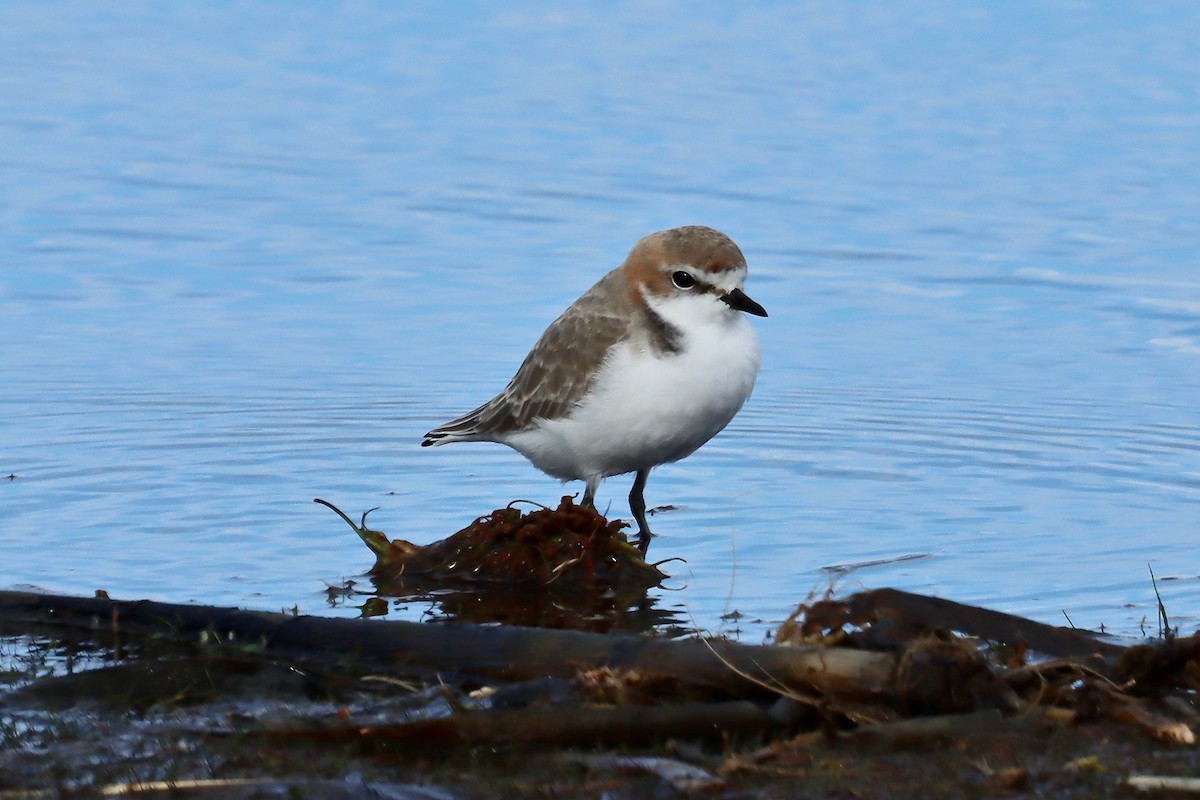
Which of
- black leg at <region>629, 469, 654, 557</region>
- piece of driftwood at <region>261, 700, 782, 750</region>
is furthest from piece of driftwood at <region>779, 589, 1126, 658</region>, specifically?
black leg at <region>629, 469, 654, 557</region>

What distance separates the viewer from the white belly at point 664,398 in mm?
7863

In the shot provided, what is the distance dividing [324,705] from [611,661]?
878mm

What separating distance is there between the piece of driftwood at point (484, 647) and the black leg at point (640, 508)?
8.66 ft

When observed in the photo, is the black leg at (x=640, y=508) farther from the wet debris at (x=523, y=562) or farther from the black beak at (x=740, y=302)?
the black beak at (x=740, y=302)

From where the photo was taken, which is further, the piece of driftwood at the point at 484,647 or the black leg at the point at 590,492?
the black leg at the point at 590,492

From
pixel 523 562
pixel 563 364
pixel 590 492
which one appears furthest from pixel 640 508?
pixel 523 562

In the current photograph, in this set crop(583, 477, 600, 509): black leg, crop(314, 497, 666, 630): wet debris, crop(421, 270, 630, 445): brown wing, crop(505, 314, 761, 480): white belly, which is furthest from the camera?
crop(583, 477, 600, 509): black leg

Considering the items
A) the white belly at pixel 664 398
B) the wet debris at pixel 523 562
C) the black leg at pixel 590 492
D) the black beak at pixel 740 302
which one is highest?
the black beak at pixel 740 302

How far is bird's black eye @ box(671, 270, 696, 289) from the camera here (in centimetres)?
809

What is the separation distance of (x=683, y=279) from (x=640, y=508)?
1195 mm

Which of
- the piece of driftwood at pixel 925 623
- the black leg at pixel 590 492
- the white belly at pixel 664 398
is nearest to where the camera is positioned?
the piece of driftwood at pixel 925 623

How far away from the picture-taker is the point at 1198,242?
14.0m

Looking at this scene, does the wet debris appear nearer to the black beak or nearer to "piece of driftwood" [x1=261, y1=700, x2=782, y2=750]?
the black beak

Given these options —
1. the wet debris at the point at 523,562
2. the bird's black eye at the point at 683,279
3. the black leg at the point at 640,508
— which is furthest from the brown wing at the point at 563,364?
the wet debris at the point at 523,562
